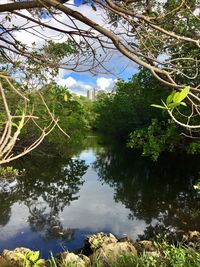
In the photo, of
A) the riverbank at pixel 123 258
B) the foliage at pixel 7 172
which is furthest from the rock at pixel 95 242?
the foliage at pixel 7 172

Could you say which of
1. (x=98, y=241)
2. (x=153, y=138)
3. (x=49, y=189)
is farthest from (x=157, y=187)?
(x=98, y=241)

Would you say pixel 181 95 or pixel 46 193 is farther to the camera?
pixel 46 193

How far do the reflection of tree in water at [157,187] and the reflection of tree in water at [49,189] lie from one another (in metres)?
1.56

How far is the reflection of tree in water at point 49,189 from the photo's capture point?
1015 centimetres

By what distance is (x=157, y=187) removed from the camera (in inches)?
615

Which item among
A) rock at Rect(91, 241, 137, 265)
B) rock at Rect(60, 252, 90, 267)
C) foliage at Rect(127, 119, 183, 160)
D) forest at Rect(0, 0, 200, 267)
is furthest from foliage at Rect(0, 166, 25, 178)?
rock at Rect(91, 241, 137, 265)

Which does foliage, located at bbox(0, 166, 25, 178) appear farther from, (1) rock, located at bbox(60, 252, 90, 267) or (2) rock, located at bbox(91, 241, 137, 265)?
(2) rock, located at bbox(91, 241, 137, 265)

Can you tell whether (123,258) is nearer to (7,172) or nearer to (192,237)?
(192,237)

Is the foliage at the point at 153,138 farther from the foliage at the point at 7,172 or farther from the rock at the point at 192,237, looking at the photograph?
the rock at the point at 192,237

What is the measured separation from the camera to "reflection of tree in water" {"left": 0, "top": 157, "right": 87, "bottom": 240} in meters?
10.1

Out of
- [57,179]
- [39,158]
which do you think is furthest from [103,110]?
[57,179]

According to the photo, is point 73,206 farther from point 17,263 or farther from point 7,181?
point 17,263

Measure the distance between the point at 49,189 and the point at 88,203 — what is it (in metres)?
2.27

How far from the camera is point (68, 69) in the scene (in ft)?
14.3
